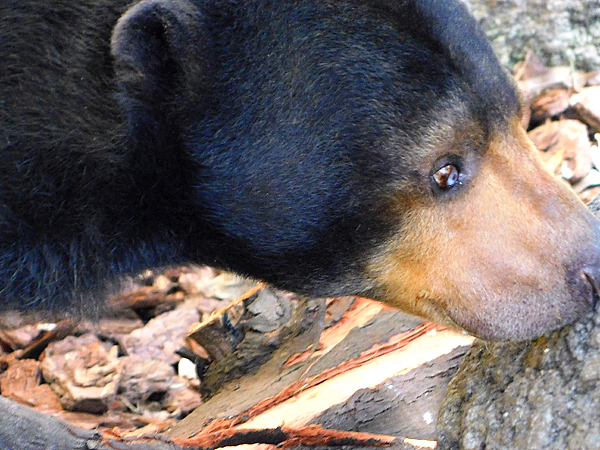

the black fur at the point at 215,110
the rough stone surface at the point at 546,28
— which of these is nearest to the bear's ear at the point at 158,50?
the black fur at the point at 215,110

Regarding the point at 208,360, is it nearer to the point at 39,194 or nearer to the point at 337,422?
the point at 337,422

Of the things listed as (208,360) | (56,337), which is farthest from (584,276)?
(56,337)

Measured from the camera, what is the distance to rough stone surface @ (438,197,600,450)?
1.91 metres

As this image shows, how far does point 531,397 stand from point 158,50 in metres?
1.65

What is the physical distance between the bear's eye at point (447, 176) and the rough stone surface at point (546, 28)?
9.79 ft

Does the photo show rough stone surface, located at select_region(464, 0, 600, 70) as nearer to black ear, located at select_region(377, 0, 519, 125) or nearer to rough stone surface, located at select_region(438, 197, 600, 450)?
black ear, located at select_region(377, 0, 519, 125)

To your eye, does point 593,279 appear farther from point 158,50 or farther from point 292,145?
point 158,50

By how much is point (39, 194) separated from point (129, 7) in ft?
2.37

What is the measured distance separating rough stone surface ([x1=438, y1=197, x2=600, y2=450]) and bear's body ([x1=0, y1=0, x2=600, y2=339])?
0.13 metres

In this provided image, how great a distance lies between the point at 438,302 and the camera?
101 inches

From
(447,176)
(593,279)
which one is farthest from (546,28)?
(593,279)

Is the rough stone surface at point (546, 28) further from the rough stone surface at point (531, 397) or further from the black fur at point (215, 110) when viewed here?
the rough stone surface at point (531, 397)

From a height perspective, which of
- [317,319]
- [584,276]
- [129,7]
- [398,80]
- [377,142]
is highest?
[129,7]

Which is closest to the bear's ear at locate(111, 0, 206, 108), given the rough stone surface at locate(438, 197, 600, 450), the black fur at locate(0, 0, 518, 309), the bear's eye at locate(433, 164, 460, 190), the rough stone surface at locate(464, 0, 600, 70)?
the black fur at locate(0, 0, 518, 309)
